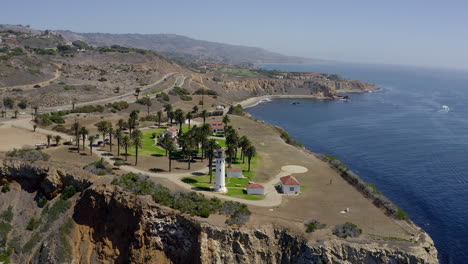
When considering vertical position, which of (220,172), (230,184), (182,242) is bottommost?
(182,242)

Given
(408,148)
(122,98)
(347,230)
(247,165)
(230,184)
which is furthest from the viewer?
(122,98)

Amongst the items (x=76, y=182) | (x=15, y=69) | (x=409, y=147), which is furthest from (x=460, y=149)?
(x=15, y=69)

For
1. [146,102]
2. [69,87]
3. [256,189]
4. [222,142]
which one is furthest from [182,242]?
[69,87]

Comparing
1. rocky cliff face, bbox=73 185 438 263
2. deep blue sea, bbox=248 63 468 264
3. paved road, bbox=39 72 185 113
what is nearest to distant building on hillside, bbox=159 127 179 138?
rocky cliff face, bbox=73 185 438 263

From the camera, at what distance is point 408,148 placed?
9788cm

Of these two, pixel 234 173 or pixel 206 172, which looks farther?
pixel 206 172

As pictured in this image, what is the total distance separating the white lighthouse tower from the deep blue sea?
29.6 m

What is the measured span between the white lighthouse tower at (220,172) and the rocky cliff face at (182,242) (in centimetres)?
1017

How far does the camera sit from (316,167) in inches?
2670

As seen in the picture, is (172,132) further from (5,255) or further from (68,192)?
(5,255)

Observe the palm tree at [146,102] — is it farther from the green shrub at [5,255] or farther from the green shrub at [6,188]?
the green shrub at [5,255]

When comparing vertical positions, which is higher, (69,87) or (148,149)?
(69,87)

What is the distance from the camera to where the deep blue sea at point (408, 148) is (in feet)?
199

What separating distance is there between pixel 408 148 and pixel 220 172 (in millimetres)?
63067
